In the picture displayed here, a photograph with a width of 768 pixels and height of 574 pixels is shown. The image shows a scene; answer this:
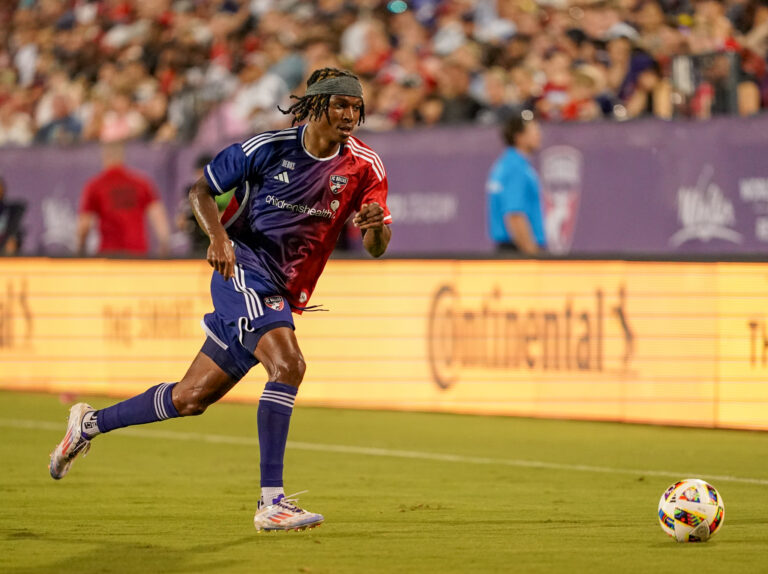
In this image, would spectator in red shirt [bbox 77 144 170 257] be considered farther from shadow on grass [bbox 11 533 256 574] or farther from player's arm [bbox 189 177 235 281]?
shadow on grass [bbox 11 533 256 574]

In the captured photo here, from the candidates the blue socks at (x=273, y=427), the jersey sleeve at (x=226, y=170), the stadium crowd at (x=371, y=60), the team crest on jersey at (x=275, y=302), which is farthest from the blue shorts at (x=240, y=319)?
the stadium crowd at (x=371, y=60)

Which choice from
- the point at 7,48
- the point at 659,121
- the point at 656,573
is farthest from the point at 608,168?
the point at 7,48

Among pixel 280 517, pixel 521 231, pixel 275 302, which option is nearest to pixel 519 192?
pixel 521 231

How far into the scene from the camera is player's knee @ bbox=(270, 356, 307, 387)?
25.0 feet

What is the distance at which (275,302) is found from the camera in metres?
7.89

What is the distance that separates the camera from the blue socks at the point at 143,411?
8.09 metres

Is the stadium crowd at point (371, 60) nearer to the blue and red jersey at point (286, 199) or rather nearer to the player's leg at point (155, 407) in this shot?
the blue and red jersey at point (286, 199)

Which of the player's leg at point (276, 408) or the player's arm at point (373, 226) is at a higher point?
the player's arm at point (373, 226)

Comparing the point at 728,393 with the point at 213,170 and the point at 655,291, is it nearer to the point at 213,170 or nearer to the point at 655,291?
the point at 655,291

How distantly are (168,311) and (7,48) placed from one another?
14292 millimetres

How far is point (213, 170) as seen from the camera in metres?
7.82

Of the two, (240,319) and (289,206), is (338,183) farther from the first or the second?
(240,319)

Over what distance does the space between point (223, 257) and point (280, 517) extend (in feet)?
4.19

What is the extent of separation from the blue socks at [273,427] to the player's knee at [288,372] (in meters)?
0.03
